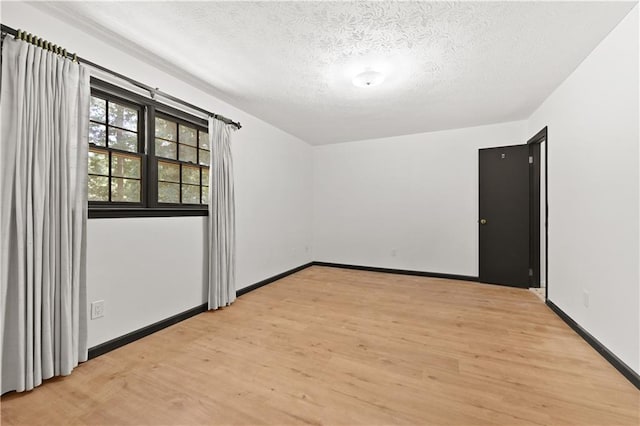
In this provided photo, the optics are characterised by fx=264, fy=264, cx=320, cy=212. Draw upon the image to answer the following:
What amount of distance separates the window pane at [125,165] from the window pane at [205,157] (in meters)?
0.81

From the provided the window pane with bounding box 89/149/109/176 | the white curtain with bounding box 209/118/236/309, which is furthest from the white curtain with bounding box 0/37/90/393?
the white curtain with bounding box 209/118/236/309

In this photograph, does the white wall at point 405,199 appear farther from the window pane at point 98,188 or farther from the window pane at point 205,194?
the window pane at point 98,188

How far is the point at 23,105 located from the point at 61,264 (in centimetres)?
107

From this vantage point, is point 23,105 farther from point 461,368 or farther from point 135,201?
point 461,368

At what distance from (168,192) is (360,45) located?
2354 mm

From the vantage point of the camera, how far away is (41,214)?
1761 millimetres

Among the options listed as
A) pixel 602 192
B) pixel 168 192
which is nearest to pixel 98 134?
pixel 168 192

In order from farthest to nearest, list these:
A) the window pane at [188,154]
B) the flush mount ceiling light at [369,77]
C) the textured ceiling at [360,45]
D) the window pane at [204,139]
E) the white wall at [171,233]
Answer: the window pane at [204,139] → the window pane at [188,154] → the flush mount ceiling light at [369,77] → the white wall at [171,233] → the textured ceiling at [360,45]

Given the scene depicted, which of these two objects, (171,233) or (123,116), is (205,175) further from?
(123,116)

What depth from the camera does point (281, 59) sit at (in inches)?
94.7

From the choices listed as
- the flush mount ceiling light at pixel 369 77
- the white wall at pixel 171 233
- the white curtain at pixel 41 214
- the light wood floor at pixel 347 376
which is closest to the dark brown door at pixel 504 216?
the light wood floor at pixel 347 376

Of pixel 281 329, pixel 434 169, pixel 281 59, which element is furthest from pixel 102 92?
pixel 434 169

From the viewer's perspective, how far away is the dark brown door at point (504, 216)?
399 cm

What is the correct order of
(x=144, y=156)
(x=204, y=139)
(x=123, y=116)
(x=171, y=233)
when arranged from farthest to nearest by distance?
(x=204, y=139) → (x=171, y=233) → (x=144, y=156) → (x=123, y=116)
